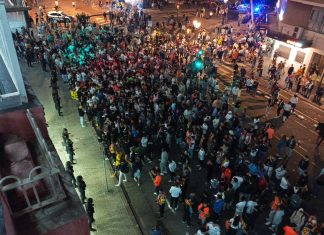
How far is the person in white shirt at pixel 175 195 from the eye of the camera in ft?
37.4

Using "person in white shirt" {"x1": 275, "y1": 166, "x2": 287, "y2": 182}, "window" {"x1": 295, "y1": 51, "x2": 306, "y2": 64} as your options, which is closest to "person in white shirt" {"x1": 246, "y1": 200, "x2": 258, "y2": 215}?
"person in white shirt" {"x1": 275, "y1": 166, "x2": 287, "y2": 182}

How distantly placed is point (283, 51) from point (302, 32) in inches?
98.9

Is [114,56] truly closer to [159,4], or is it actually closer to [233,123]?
[233,123]

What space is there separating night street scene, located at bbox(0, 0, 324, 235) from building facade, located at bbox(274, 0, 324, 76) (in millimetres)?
87

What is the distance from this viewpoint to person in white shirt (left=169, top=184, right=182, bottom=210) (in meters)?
11.4

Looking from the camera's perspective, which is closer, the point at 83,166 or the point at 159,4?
the point at 83,166

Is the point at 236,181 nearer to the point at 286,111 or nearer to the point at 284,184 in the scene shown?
the point at 284,184

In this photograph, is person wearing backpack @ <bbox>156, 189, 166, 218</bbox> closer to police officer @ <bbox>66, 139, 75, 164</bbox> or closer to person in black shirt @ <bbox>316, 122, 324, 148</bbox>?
police officer @ <bbox>66, 139, 75, 164</bbox>

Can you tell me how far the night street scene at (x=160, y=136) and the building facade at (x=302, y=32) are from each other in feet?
0.29

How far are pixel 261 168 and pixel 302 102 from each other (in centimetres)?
1085

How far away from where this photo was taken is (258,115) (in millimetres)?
19391

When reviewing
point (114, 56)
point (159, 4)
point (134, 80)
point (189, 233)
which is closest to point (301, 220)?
point (189, 233)

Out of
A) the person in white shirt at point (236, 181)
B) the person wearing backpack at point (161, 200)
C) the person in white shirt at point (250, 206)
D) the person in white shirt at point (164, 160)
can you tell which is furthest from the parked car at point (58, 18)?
the person in white shirt at point (250, 206)

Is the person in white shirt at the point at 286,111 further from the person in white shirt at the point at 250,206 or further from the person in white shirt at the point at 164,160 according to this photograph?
the person in white shirt at the point at 250,206
